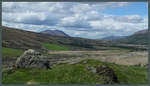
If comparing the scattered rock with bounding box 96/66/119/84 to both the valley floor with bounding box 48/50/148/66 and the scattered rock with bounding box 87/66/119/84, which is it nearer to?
the scattered rock with bounding box 87/66/119/84

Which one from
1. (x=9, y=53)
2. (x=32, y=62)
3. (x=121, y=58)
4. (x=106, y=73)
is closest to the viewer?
(x=106, y=73)

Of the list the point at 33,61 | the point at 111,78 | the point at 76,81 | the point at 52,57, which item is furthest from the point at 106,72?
the point at 52,57

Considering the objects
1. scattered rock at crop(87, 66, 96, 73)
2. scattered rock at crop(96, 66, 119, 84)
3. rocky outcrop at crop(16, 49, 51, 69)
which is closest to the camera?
scattered rock at crop(96, 66, 119, 84)

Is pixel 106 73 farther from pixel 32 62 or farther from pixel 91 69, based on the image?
pixel 32 62

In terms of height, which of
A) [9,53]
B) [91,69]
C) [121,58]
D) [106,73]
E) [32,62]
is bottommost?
[121,58]

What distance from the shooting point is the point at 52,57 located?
10075 cm

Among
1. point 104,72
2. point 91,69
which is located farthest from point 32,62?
point 104,72

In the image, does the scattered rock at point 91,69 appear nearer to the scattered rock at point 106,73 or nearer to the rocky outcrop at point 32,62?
the scattered rock at point 106,73

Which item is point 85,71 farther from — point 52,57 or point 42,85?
point 52,57

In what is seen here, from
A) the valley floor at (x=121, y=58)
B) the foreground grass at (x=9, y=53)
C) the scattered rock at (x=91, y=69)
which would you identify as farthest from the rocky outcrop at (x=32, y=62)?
the foreground grass at (x=9, y=53)

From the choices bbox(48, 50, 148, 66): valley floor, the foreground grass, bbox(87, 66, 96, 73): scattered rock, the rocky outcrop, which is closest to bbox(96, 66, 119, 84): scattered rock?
bbox(87, 66, 96, 73): scattered rock

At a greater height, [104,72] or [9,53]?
[104,72]

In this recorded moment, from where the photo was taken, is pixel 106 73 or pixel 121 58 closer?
pixel 106 73

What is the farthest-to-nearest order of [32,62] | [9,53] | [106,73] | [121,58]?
[9,53]
[121,58]
[32,62]
[106,73]
